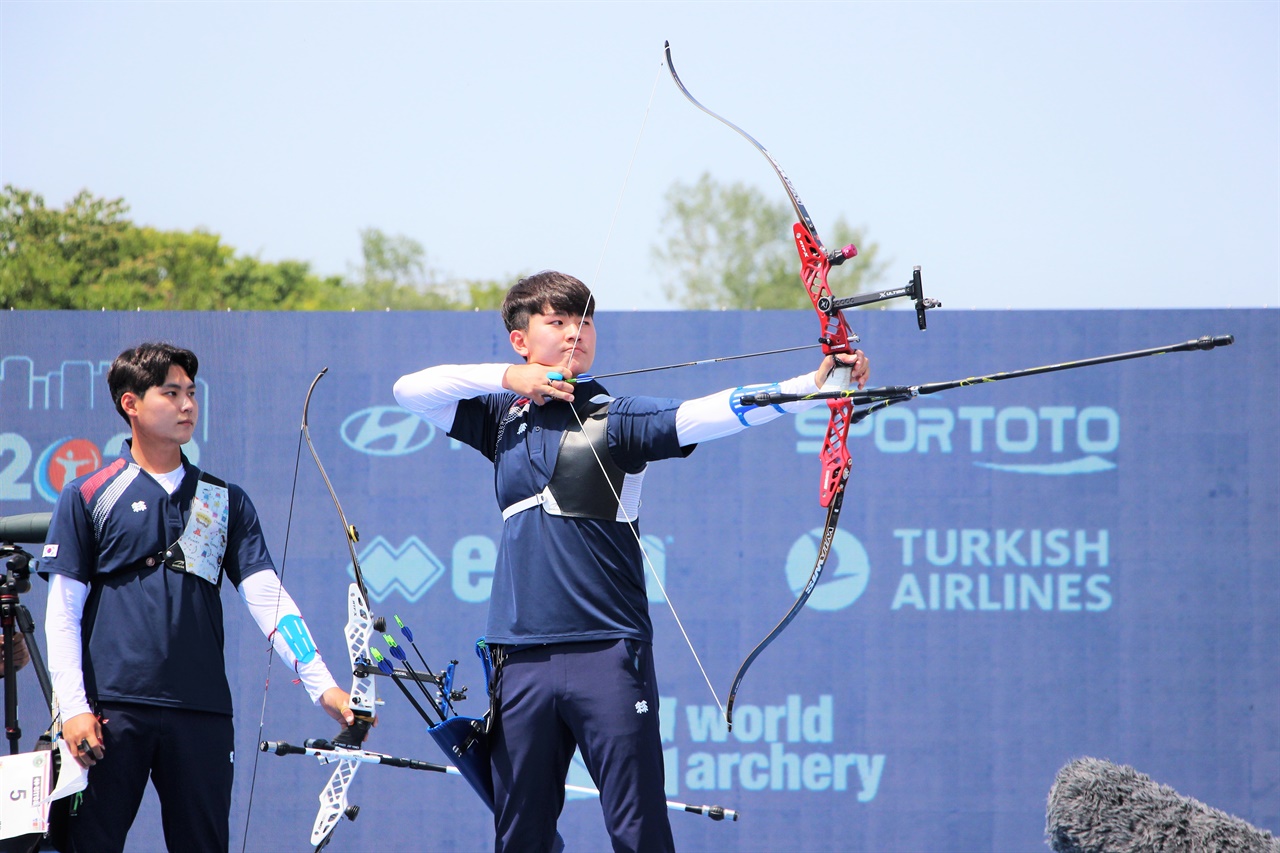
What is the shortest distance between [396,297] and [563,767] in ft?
51.7

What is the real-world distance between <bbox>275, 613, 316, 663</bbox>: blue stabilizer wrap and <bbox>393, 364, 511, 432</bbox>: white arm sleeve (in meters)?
0.50

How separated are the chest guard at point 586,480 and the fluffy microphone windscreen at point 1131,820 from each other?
3.66 ft

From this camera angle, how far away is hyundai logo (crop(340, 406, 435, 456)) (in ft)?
13.6

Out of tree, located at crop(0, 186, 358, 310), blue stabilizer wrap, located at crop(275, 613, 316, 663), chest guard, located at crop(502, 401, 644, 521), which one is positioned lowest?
blue stabilizer wrap, located at crop(275, 613, 316, 663)

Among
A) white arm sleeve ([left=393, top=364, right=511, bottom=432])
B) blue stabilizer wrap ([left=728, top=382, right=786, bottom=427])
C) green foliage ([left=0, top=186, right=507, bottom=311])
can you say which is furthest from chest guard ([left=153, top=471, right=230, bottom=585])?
green foliage ([left=0, top=186, right=507, bottom=311])

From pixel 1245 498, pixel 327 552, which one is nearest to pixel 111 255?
pixel 327 552

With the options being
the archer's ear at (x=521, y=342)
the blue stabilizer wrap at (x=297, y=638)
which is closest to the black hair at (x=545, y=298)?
the archer's ear at (x=521, y=342)

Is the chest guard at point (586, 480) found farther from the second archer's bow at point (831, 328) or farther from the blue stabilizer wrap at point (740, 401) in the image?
the second archer's bow at point (831, 328)

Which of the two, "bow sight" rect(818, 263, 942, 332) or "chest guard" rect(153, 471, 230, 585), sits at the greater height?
"bow sight" rect(818, 263, 942, 332)

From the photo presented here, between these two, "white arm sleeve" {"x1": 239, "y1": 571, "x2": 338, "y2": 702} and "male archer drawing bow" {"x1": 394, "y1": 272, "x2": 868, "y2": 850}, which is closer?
"male archer drawing bow" {"x1": 394, "y1": 272, "x2": 868, "y2": 850}

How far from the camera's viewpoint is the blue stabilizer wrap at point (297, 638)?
2402 mm

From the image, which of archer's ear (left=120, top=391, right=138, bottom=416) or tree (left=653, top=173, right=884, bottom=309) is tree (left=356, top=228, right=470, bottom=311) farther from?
archer's ear (left=120, top=391, right=138, bottom=416)

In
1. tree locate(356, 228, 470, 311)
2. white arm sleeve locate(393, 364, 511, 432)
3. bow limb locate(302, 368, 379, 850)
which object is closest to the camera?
white arm sleeve locate(393, 364, 511, 432)

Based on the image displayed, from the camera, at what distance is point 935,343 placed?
408cm
